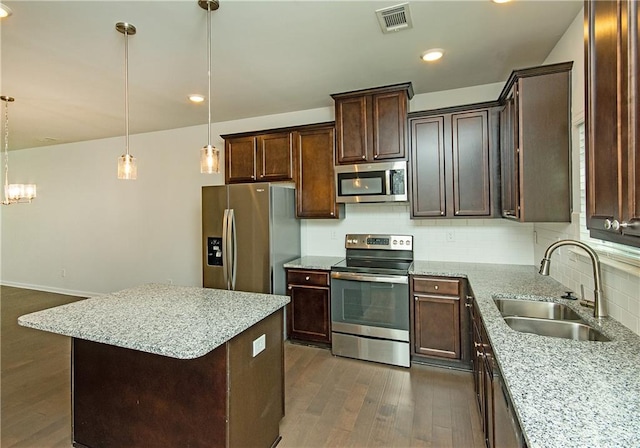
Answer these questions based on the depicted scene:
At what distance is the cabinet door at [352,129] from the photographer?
129 inches

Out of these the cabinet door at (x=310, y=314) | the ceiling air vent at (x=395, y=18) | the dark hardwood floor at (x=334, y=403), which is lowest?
the dark hardwood floor at (x=334, y=403)

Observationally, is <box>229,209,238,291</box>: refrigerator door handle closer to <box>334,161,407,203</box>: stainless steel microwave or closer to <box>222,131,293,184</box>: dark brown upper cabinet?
<box>222,131,293,184</box>: dark brown upper cabinet

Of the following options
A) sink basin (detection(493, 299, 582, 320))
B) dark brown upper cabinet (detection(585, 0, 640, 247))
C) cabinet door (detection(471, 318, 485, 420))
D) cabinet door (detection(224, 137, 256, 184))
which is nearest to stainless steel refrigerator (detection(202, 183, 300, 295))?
cabinet door (detection(224, 137, 256, 184))

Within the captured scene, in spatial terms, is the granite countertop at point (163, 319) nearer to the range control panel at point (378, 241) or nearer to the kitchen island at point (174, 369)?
the kitchen island at point (174, 369)

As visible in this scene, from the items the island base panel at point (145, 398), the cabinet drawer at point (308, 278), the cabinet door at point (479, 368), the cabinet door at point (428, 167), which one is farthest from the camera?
the cabinet drawer at point (308, 278)

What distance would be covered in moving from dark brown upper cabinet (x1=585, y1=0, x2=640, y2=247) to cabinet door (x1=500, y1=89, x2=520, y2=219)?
130cm

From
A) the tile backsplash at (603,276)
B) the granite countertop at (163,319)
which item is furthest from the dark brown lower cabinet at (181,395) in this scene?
the tile backsplash at (603,276)

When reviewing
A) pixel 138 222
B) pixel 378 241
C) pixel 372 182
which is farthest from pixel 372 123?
pixel 138 222

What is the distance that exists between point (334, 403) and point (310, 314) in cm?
108

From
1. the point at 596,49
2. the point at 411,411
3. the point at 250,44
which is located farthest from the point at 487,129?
the point at 411,411

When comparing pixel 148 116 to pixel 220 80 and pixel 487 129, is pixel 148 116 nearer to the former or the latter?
pixel 220 80

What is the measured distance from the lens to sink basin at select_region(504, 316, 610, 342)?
1.60 m

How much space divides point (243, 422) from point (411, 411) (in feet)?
4.32

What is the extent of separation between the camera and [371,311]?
10.3ft
